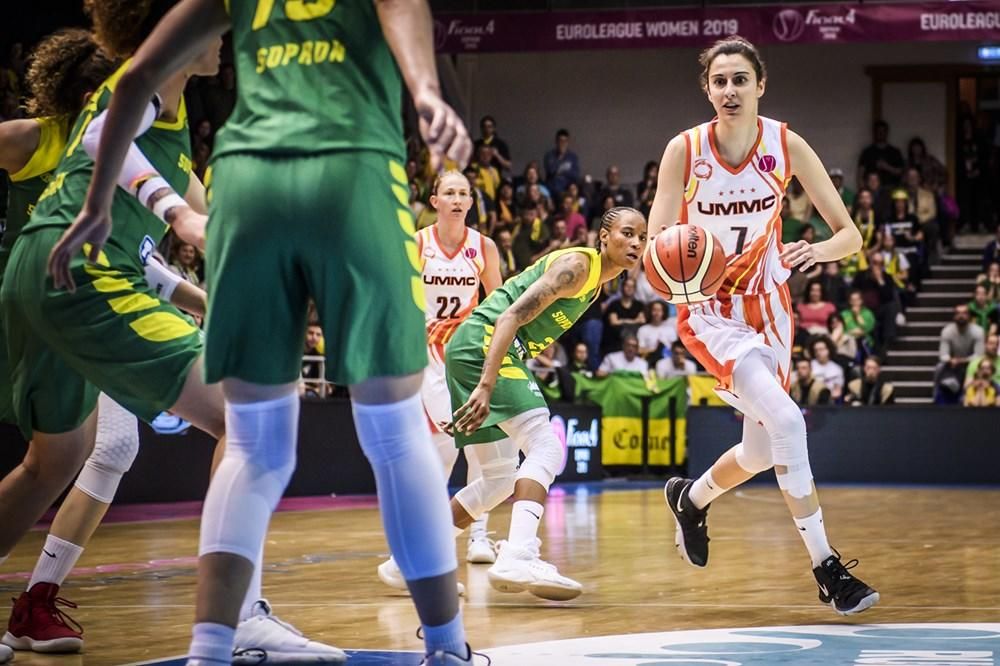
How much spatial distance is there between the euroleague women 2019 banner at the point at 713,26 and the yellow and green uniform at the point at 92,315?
15796 millimetres

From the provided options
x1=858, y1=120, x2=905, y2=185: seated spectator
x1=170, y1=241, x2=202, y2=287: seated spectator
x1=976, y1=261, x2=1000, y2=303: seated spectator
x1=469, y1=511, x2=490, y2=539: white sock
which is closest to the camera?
x1=469, y1=511, x2=490, y2=539: white sock

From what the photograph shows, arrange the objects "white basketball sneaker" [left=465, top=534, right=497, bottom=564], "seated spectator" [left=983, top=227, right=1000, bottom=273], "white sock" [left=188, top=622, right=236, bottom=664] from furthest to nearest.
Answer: "seated spectator" [left=983, top=227, right=1000, bottom=273]
"white basketball sneaker" [left=465, top=534, right=497, bottom=564]
"white sock" [left=188, top=622, right=236, bottom=664]

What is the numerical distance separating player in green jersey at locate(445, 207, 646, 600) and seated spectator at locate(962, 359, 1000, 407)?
34.7 ft

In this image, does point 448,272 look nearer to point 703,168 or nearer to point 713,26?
point 703,168

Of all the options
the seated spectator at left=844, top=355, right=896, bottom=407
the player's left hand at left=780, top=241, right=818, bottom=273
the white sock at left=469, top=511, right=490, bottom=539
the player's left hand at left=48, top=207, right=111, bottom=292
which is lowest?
the seated spectator at left=844, top=355, right=896, bottom=407

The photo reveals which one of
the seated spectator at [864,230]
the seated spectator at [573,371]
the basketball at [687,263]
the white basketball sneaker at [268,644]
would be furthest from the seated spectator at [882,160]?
the white basketball sneaker at [268,644]

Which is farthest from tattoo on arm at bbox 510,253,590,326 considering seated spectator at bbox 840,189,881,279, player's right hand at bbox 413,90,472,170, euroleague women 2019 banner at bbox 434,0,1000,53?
euroleague women 2019 banner at bbox 434,0,1000,53

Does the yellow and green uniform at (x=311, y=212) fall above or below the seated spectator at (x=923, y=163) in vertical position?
below

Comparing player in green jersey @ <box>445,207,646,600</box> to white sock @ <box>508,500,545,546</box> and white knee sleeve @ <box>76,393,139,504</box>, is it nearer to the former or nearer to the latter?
white sock @ <box>508,500,545,546</box>

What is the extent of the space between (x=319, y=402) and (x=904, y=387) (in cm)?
944

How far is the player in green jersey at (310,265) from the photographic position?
10.1 ft

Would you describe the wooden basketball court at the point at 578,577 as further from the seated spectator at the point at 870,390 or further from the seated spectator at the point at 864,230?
the seated spectator at the point at 864,230

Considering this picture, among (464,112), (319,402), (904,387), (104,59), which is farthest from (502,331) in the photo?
(464,112)

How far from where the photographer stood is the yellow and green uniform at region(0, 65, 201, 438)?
415 centimetres
